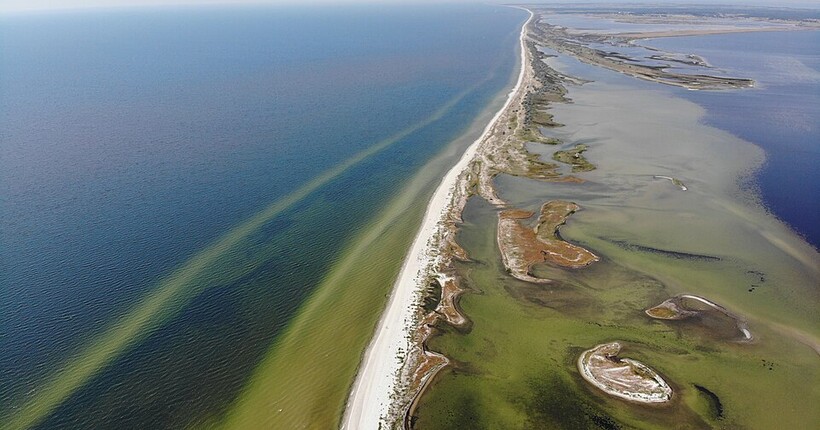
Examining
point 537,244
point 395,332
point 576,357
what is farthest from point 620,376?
point 537,244

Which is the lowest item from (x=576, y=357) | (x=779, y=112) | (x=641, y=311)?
(x=576, y=357)

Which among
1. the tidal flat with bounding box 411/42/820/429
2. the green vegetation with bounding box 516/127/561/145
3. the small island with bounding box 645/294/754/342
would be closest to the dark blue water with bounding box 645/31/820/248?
the tidal flat with bounding box 411/42/820/429

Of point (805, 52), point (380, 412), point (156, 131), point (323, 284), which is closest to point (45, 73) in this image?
point (156, 131)

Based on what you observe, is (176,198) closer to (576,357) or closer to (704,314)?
(576,357)

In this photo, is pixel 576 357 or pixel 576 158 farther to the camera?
pixel 576 158

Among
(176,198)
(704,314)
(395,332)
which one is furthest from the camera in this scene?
(176,198)

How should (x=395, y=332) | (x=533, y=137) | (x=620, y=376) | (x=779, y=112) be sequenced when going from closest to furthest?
(x=620, y=376), (x=395, y=332), (x=533, y=137), (x=779, y=112)
